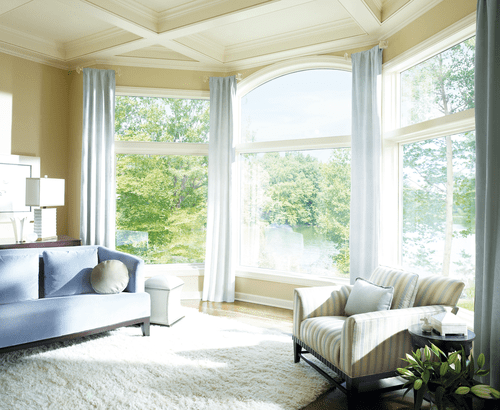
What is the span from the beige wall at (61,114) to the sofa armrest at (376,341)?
98.2 inches

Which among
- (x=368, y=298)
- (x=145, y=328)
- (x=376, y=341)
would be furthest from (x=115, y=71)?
(x=376, y=341)

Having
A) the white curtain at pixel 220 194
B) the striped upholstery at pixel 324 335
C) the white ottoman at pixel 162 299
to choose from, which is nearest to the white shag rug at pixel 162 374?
the white ottoman at pixel 162 299

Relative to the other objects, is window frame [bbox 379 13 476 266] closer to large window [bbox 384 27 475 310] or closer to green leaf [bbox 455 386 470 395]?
large window [bbox 384 27 475 310]

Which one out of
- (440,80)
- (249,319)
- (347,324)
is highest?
(440,80)

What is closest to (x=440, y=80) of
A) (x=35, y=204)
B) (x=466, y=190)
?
(x=466, y=190)

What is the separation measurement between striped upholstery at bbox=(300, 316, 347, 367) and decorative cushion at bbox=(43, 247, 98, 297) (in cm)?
213

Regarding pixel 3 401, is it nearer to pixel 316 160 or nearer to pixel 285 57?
pixel 316 160

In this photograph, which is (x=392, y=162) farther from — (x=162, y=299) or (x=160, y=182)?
(x=160, y=182)

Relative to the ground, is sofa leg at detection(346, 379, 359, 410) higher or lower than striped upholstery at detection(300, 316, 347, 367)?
lower

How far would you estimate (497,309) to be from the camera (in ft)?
8.25

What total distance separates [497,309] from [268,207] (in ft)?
10.7

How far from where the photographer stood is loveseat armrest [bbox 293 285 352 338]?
10.6 ft

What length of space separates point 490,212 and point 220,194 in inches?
136

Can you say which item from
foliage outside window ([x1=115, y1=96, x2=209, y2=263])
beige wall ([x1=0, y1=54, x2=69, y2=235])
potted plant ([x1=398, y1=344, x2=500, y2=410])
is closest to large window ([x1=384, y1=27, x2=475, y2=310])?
potted plant ([x1=398, y1=344, x2=500, y2=410])
